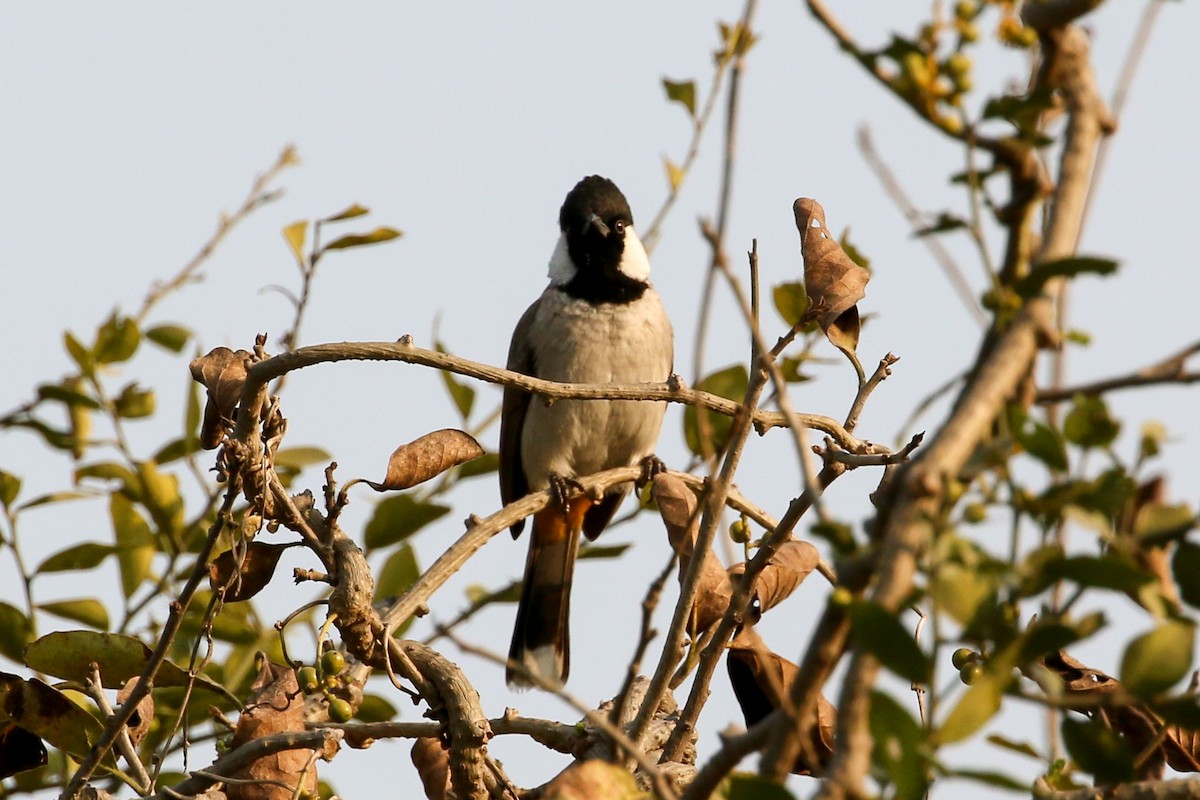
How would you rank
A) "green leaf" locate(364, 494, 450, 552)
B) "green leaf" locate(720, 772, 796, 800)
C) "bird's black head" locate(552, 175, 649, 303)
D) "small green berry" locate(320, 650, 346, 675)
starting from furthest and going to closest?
"bird's black head" locate(552, 175, 649, 303) → "green leaf" locate(364, 494, 450, 552) → "small green berry" locate(320, 650, 346, 675) → "green leaf" locate(720, 772, 796, 800)

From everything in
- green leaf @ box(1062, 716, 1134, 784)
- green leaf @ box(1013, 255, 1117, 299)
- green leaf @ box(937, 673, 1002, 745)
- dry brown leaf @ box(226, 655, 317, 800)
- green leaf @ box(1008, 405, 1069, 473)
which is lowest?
dry brown leaf @ box(226, 655, 317, 800)

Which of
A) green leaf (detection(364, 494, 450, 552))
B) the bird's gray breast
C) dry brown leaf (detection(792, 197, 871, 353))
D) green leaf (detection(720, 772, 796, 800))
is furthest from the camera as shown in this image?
the bird's gray breast

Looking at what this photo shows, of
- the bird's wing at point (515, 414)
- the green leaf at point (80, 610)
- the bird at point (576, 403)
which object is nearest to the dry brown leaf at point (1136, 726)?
the green leaf at point (80, 610)

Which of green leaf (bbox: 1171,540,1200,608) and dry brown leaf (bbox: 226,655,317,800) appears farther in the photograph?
dry brown leaf (bbox: 226,655,317,800)

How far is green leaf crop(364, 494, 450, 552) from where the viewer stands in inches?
118

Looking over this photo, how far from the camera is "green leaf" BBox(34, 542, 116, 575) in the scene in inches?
117

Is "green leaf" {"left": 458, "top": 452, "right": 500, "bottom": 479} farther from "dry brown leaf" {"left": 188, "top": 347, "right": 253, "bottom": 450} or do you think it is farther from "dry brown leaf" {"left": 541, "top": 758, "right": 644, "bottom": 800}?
"dry brown leaf" {"left": 541, "top": 758, "right": 644, "bottom": 800}

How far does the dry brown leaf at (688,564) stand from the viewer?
2.20 meters

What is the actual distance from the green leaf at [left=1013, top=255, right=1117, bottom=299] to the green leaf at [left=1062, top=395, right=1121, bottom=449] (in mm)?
79

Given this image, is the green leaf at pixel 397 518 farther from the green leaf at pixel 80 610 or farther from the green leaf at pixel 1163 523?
the green leaf at pixel 1163 523

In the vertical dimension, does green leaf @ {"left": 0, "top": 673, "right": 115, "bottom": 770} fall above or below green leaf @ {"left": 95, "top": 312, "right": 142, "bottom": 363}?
below

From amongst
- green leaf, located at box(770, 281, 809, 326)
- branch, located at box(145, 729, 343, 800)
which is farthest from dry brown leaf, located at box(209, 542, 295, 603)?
green leaf, located at box(770, 281, 809, 326)

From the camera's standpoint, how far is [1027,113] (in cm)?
103

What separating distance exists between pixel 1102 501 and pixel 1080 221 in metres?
0.19
